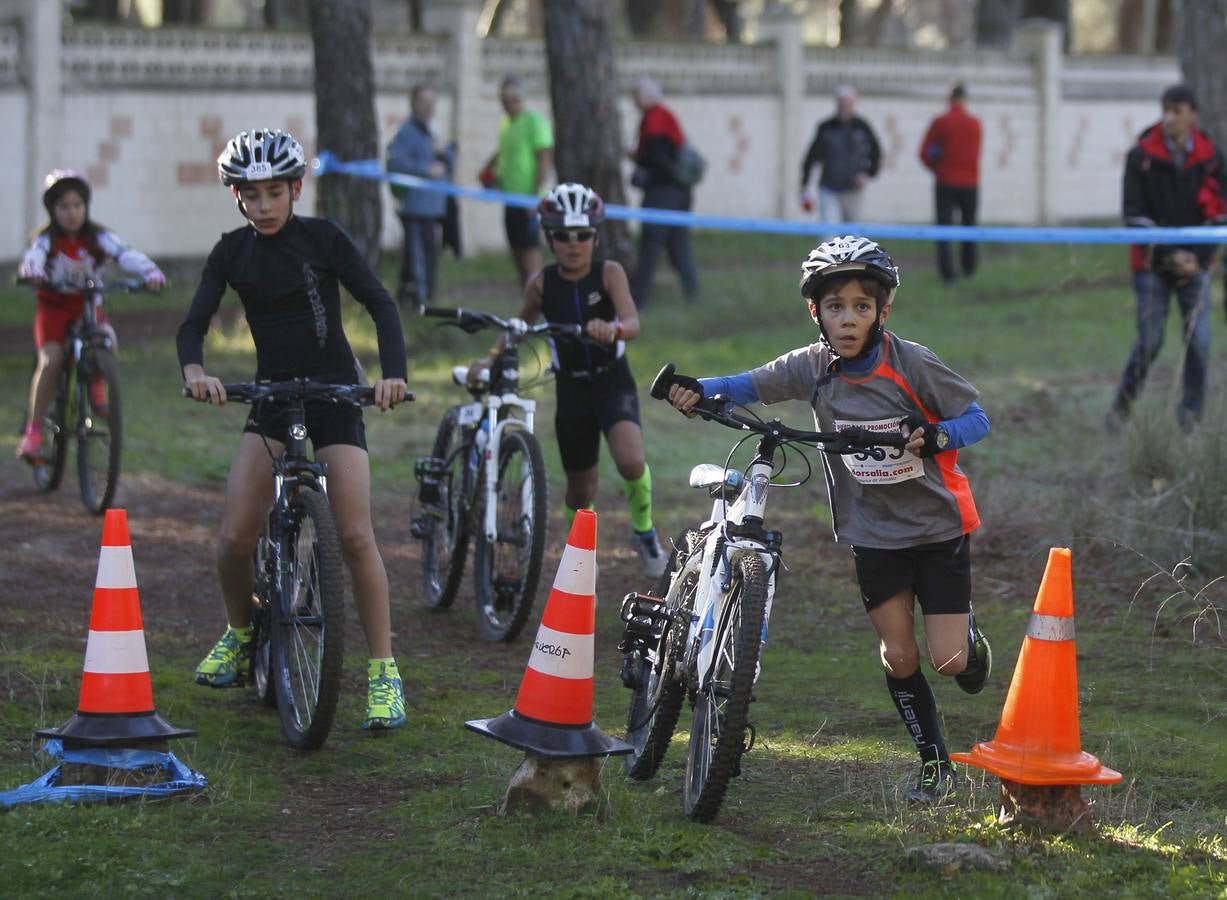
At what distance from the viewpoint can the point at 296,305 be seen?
6.57m

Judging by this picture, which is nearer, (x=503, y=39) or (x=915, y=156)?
(x=503, y=39)

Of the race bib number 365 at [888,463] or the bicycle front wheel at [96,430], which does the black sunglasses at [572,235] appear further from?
the bicycle front wheel at [96,430]

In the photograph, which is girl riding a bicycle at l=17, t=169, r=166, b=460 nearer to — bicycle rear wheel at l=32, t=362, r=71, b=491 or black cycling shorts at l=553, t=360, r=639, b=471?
bicycle rear wheel at l=32, t=362, r=71, b=491

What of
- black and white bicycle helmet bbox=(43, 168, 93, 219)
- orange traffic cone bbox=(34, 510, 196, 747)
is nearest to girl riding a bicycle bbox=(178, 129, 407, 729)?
orange traffic cone bbox=(34, 510, 196, 747)

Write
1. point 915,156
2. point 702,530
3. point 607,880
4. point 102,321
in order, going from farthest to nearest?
1. point 915,156
2. point 102,321
3. point 702,530
4. point 607,880

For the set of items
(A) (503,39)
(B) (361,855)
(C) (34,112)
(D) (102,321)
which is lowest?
(B) (361,855)

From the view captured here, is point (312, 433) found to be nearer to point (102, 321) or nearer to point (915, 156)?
point (102, 321)

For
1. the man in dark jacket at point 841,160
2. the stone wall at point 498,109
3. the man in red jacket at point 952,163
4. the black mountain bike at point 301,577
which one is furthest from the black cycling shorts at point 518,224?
the black mountain bike at point 301,577

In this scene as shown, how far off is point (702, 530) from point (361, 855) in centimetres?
138

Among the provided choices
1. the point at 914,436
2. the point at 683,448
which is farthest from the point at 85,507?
the point at 914,436

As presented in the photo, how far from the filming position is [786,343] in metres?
16.8

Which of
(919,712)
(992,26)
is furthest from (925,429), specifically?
(992,26)

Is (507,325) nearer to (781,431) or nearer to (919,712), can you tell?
Answer: (781,431)

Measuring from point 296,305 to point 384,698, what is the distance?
1.39m
